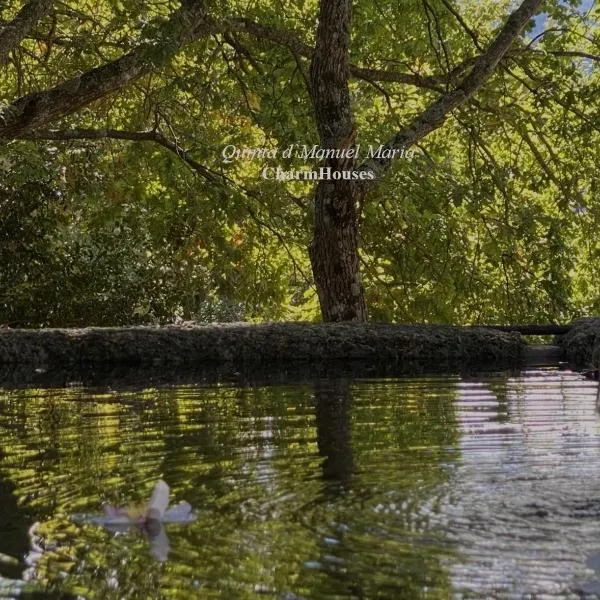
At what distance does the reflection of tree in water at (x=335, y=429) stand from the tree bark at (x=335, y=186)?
325 centimetres

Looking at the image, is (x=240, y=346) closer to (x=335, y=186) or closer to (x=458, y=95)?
(x=335, y=186)

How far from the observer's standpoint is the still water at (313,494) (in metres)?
2.37

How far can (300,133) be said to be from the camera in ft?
35.2

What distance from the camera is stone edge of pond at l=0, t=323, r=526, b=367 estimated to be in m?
7.73

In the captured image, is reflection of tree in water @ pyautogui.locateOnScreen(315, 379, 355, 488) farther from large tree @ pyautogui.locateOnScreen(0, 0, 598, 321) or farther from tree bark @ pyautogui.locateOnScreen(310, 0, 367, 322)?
tree bark @ pyautogui.locateOnScreen(310, 0, 367, 322)

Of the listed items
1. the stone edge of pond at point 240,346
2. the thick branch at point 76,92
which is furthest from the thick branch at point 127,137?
the stone edge of pond at point 240,346

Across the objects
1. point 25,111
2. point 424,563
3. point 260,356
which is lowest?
point 424,563

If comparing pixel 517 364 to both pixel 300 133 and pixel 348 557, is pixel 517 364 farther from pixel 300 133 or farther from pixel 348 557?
pixel 348 557

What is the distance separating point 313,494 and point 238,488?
0.23 m

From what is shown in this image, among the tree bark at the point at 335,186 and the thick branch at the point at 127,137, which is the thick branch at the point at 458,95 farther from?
the thick branch at the point at 127,137

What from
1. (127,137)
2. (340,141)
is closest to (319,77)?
(340,141)

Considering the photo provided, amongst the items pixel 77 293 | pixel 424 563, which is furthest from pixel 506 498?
pixel 77 293

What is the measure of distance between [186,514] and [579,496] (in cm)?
107

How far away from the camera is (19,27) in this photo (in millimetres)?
8445
